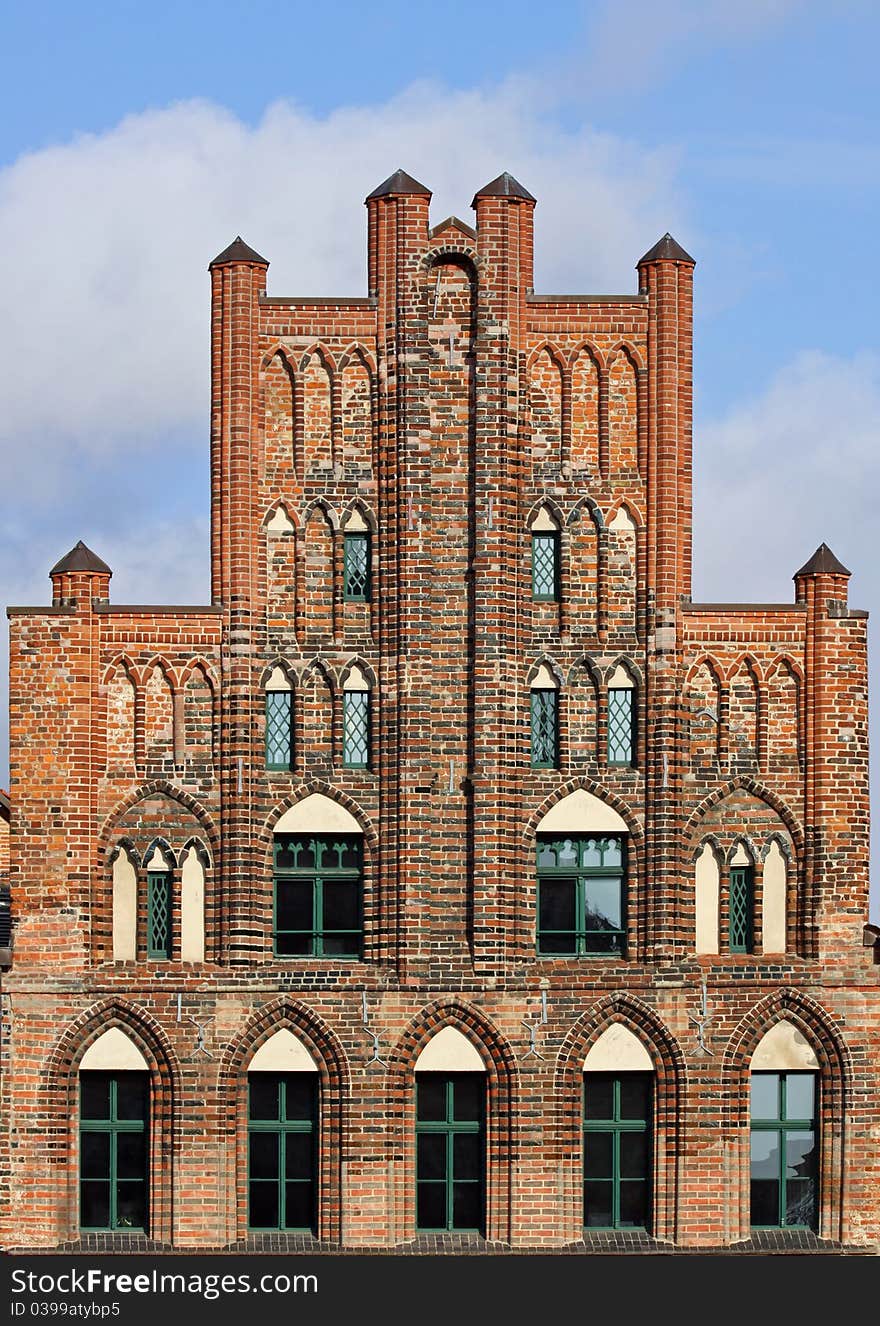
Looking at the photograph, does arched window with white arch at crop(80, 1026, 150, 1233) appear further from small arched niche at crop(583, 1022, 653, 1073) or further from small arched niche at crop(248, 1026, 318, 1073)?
small arched niche at crop(583, 1022, 653, 1073)

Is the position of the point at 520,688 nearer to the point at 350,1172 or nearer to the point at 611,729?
the point at 611,729

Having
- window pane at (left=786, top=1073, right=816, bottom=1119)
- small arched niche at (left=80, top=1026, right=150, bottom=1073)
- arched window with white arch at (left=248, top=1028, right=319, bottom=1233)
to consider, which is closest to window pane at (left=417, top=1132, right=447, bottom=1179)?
arched window with white arch at (left=248, top=1028, right=319, bottom=1233)

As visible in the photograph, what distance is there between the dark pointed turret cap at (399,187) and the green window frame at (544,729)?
7.81 meters

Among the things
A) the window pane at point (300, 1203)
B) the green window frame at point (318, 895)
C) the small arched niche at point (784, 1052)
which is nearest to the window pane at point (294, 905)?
the green window frame at point (318, 895)

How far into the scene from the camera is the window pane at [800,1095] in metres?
34.5

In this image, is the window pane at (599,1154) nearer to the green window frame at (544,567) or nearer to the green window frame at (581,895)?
the green window frame at (581,895)

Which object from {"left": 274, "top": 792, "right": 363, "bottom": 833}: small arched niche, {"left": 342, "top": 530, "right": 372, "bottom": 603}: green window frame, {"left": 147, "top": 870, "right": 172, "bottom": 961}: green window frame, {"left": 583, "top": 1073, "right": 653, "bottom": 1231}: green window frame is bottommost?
{"left": 583, "top": 1073, "right": 653, "bottom": 1231}: green window frame

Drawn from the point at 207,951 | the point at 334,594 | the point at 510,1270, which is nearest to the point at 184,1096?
the point at 207,951

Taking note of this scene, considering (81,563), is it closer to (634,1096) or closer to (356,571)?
(356,571)

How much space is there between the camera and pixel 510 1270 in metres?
33.3

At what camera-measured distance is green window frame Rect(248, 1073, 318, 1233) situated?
3397cm

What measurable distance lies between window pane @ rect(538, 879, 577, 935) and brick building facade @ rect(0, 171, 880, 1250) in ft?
0.15

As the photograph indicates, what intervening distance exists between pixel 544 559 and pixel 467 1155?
8945 millimetres

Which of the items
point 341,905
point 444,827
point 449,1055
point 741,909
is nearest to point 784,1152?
point 741,909
